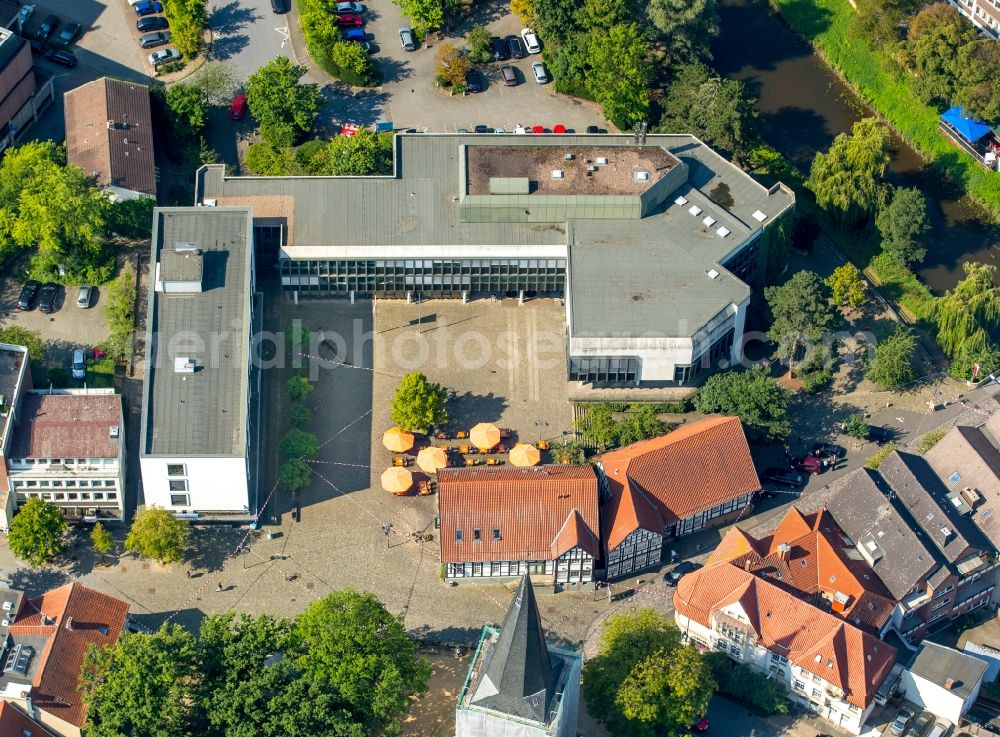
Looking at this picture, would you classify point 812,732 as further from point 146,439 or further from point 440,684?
point 146,439

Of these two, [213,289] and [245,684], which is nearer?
[245,684]

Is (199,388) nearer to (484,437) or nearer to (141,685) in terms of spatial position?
(484,437)

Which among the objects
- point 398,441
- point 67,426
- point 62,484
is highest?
point 67,426

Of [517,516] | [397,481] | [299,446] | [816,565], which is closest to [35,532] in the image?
[299,446]

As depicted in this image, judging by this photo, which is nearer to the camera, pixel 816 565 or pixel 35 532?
pixel 35 532

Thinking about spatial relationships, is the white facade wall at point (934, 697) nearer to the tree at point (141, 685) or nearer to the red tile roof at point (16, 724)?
the tree at point (141, 685)

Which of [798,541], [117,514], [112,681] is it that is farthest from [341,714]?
[798,541]

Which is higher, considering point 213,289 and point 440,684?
point 213,289
